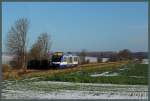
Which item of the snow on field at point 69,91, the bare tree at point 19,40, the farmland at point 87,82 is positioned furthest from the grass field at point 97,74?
the bare tree at point 19,40

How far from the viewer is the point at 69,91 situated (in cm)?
754

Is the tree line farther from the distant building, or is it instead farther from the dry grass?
the distant building

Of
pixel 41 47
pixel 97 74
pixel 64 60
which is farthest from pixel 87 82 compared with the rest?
pixel 41 47

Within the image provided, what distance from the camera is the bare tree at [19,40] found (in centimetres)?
731

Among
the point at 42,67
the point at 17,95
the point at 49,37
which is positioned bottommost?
the point at 17,95

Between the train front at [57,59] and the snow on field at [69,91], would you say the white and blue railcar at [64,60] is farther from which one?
the snow on field at [69,91]

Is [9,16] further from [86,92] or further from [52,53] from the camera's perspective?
[86,92]

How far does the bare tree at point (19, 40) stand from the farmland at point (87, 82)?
0.42m

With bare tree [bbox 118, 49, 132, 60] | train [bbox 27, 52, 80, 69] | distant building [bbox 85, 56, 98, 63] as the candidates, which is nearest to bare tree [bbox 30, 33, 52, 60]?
train [bbox 27, 52, 80, 69]

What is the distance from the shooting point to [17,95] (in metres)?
7.23

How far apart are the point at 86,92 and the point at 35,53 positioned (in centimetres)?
139

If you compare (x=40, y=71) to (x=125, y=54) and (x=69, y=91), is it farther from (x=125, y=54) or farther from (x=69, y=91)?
(x=125, y=54)

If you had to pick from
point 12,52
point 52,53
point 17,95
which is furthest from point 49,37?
point 17,95

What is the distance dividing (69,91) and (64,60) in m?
0.93
